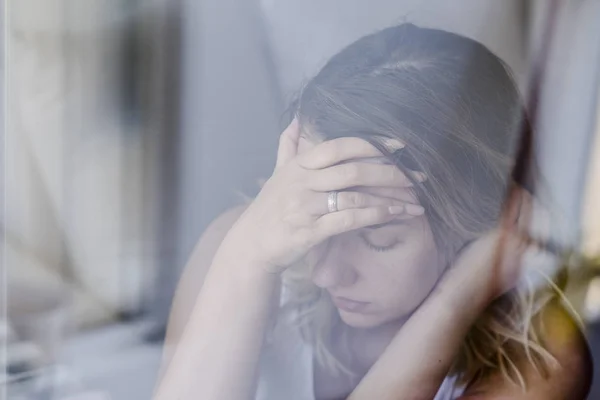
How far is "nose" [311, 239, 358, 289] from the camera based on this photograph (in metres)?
0.57

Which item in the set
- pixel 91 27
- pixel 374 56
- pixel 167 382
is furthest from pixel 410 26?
pixel 167 382

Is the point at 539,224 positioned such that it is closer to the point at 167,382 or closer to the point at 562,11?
the point at 562,11

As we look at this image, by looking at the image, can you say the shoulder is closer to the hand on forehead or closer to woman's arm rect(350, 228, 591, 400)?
woman's arm rect(350, 228, 591, 400)

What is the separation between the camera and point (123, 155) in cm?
57

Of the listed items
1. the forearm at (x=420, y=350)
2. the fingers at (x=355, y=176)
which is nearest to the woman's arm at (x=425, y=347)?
the forearm at (x=420, y=350)

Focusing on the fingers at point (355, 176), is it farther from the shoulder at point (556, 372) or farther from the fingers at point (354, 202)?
the shoulder at point (556, 372)

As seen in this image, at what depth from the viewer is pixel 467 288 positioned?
1.97 feet

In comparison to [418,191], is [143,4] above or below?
above

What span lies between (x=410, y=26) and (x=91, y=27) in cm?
29

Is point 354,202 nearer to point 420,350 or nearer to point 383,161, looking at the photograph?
point 383,161

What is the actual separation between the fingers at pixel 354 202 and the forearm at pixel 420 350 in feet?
0.31

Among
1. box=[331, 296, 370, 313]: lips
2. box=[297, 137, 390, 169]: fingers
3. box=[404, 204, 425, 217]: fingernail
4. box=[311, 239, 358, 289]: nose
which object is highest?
box=[297, 137, 390, 169]: fingers

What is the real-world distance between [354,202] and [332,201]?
0.02 metres

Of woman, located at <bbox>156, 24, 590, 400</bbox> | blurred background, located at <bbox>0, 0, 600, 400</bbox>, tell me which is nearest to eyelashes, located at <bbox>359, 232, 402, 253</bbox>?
woman, located at <bbox>156, 24, 590, 400</bbox>
